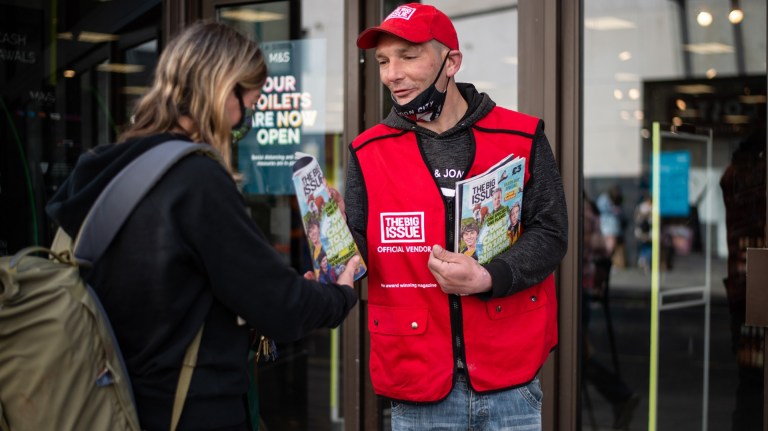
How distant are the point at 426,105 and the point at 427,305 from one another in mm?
610

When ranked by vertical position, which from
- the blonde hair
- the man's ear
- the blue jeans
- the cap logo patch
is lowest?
the blue jeans

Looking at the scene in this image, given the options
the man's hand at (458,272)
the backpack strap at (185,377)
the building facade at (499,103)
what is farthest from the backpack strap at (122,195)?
the building facade at (499,103)

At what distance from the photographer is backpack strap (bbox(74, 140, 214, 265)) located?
6.21 ft

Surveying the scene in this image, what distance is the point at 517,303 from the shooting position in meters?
2.65

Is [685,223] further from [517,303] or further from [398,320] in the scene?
[398,320]

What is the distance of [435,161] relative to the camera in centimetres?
274

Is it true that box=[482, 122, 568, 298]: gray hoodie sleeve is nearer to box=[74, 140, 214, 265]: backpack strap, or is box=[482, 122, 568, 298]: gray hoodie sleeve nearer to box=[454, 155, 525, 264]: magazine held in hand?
box=[454, 155, 525, 264]: magazine held in hand

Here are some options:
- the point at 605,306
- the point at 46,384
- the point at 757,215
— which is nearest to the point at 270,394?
the point at 757,215

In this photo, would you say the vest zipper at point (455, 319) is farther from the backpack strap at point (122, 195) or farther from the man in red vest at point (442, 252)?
the backpack strap at point (122, 195)

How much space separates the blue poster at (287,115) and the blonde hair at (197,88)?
2458 mm

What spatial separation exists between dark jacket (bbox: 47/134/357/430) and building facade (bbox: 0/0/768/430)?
2090mm

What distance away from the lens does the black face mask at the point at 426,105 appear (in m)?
2.72

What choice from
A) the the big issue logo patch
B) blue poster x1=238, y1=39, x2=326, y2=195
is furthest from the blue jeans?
blue poster x1=238, y1=39, x2=326, y2=195

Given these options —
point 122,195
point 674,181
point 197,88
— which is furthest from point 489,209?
point 674,181
